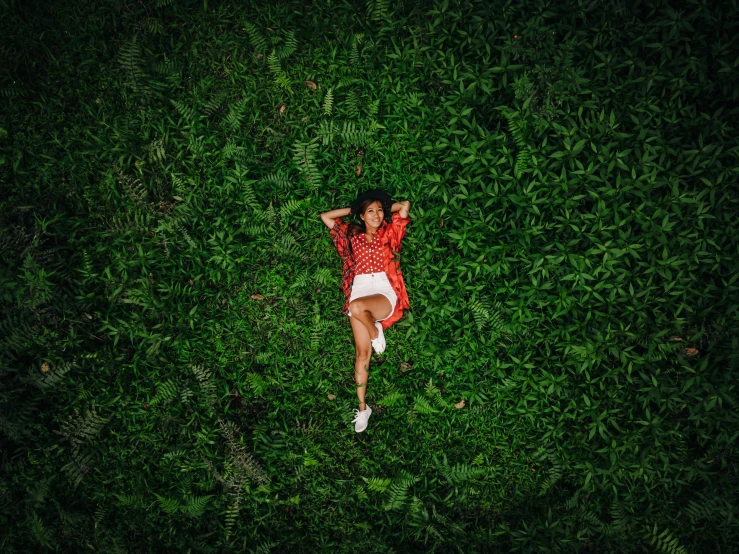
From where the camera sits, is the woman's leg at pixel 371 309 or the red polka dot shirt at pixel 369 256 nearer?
the woman's leg at pixel 371 309

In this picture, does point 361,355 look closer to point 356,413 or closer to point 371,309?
point 371,309

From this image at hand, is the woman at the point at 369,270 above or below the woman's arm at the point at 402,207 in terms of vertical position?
below

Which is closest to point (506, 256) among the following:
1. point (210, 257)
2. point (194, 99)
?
point (210, 257)

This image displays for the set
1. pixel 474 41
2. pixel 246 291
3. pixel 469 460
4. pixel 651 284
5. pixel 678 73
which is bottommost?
pixel 469 460

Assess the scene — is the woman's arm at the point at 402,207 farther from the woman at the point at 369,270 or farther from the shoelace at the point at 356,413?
the shoelace at the point at 356,413

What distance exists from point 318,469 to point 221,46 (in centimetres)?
536

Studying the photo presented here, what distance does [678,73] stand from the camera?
430 centimetres

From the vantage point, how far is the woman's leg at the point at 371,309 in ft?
14.3

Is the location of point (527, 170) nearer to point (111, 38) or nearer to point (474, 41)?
point (474, 41)

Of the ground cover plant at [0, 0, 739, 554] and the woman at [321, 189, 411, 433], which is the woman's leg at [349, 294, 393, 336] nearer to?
the woman at [321, 189, 411, 433]

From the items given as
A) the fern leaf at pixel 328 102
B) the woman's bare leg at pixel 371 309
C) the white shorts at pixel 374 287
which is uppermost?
the fern leaf at pixel 328 102

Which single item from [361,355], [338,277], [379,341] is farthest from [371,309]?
[338,277]

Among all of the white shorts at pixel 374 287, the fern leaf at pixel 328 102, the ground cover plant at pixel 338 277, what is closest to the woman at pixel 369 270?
the white shorts at pixel 374 287

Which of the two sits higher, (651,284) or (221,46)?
(221,46)
